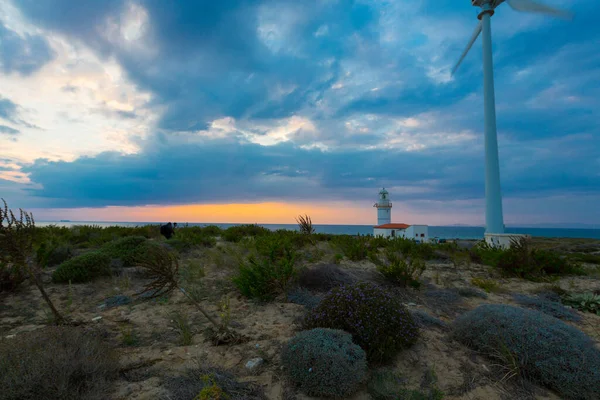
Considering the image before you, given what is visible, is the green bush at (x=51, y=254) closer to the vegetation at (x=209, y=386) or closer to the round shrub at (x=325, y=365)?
the vegetation at (x=209, y=386)

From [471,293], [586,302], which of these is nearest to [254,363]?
[471,293]

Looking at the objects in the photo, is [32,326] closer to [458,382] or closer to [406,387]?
[406,387]

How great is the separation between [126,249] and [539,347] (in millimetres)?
10405

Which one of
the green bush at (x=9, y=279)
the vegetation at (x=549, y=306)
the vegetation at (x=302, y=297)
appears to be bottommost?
the vegetation at (x=549, y=306)

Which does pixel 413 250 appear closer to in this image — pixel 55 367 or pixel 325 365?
pixel 325 365

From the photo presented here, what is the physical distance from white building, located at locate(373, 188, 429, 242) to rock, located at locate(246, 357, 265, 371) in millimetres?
26009

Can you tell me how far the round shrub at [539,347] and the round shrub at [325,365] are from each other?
1.88m

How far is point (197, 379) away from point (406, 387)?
2.30m

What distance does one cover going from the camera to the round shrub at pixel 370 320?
3.77 m

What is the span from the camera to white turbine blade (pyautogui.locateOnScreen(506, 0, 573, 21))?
18.1m

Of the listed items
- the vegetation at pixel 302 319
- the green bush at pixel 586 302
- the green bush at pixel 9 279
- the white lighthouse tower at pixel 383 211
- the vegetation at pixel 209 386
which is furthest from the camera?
the white lighthouse tower at pixel 383 211

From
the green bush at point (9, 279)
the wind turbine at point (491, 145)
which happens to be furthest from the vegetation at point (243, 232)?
the wind turbine at point (491, 145)

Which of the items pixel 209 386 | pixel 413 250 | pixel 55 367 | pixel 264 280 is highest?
pixel 413 250

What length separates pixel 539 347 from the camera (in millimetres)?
3586
